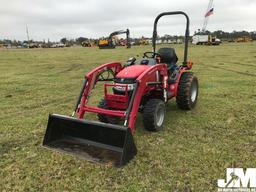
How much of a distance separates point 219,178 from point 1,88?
821 cm

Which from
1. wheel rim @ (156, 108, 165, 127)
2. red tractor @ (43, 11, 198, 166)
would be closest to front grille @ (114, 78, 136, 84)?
red tractor @ (43, 11, 198, 166)

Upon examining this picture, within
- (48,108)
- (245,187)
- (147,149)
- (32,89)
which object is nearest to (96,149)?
(147,149)

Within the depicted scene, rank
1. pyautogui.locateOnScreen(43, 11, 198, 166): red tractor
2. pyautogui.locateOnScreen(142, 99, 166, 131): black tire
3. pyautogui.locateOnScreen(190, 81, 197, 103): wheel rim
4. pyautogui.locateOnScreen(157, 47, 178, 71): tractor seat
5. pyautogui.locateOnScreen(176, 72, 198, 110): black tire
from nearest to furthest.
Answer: pyautogui.locateOnScreen(43, 11, 198, 166): red tractor < pyautogui.locateOnScreen(142, 99, 166, 131): black tire < pyautogui.locateOnScreen(176, 72, 198, 110): black tire < pyautogui.locateOnScreen(157, 47, 178, 71): tractor seat < pyautogui.locateOnScreen(190, 81, 197, 103): wheel rim

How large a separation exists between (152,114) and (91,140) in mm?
1101

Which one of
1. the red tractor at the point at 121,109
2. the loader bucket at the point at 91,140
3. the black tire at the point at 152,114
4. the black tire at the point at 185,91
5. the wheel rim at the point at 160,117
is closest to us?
the loader bucket at the point at 91,140

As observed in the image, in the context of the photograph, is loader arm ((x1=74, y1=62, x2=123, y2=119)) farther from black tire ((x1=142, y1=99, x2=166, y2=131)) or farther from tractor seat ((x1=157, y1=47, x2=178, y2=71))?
tractor seat ((x1=157, y1=47, x2=178, y2=71))

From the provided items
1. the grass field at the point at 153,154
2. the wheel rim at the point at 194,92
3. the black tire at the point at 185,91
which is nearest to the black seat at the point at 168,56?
the black tire at the point at 185,91

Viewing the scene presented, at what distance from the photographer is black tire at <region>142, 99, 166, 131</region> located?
14.6 feet

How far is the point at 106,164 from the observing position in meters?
3.48

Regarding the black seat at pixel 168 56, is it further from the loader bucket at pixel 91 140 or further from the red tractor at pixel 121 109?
the loader bucket at pixel 91 140

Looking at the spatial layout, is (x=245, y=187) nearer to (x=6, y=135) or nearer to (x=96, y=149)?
(x=96, y=149)

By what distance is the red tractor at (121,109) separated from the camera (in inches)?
147

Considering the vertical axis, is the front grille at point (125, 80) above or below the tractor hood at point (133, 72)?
below

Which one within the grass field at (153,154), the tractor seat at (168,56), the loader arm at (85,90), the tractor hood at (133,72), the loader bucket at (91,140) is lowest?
the grass field at (153,154)
